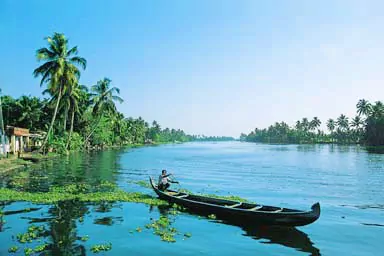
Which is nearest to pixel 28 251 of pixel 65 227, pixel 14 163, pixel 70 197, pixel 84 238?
pixel 84 238

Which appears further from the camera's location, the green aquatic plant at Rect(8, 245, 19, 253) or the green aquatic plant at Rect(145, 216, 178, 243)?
the green aquatic plant at Rect(145, 216, 178, 243)

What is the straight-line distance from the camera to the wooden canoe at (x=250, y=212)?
13.6 metres

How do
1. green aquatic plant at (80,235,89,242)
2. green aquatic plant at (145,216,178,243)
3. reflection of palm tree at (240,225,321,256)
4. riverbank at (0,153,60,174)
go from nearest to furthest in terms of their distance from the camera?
green aquatic plant at (80,235,89,242) → reflection of palm tree at (240,225,321,256) → green aquatic plant at (145,216,178,243) → riverbank at (0,153,60,174)

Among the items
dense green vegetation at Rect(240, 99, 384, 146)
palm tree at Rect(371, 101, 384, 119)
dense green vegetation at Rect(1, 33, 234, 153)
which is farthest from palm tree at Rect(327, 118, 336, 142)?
dense green vegetation at Rect(1, 33, 234, 153)

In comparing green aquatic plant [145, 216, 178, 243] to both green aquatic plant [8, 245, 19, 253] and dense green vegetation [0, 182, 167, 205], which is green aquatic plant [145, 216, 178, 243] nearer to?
dense green vegetation [0, 182, 167, 205]

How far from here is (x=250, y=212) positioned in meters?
14.6

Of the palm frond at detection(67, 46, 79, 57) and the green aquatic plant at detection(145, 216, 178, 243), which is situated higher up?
the palm frond at detection(67, 46, 79, 57)

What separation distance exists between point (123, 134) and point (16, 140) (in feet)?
220

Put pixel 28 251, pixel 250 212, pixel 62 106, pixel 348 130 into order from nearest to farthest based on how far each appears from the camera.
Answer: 1. pixel 28 251
2. pixel 250 212
3. pixel 62 106
4. pixel 348 130

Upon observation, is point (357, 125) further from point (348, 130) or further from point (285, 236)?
point (285, 236)

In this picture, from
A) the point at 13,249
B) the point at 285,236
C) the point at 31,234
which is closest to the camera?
the point at 13,249

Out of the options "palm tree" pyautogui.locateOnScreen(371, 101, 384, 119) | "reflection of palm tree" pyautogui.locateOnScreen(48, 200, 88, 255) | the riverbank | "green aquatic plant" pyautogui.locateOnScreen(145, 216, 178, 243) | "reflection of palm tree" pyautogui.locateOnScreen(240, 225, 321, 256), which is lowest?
"reflection of palm tree" pyautogui.locateOnScreen(240, 225, 321, 256)

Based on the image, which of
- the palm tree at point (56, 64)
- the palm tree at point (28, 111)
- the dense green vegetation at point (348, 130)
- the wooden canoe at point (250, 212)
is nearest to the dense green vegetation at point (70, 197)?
the wooden canoe at point (250, 212)

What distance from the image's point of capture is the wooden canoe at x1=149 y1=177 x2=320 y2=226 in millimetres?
13602
